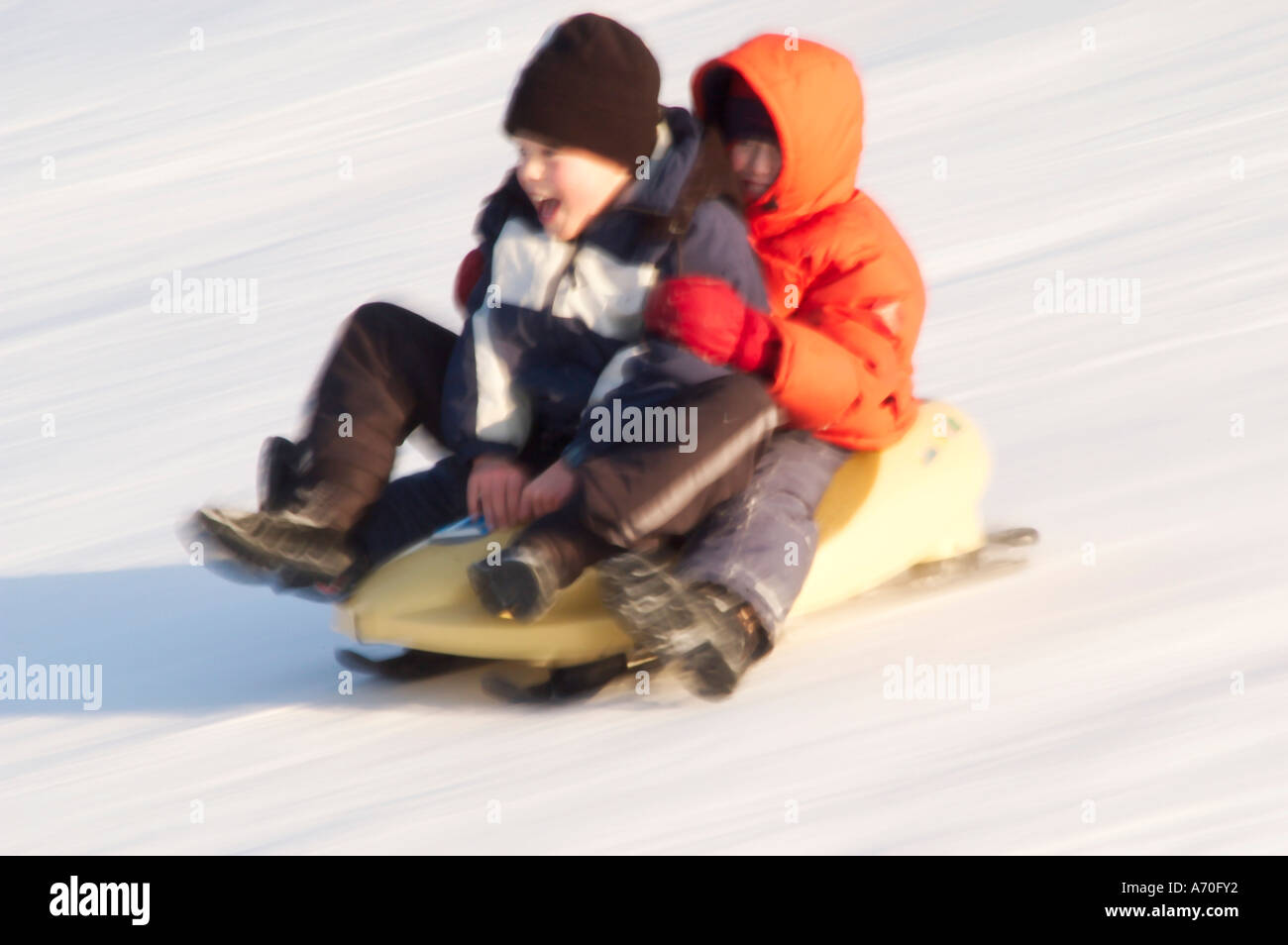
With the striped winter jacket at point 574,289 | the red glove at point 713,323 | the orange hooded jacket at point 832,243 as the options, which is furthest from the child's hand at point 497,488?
the orange hooded jacket at point 832,243

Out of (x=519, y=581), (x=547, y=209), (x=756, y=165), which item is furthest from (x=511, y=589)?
(x=756, y=165)

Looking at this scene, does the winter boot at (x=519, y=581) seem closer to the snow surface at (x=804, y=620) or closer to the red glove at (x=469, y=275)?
the snow surface at (x=804, y=620)

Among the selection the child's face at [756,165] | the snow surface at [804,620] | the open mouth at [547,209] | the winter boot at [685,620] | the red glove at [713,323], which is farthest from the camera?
the child's face at [756,165]

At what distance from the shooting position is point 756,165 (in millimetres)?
3787

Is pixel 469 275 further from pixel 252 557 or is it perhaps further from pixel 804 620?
pixel 804 620

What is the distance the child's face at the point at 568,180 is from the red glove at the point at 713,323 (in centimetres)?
24

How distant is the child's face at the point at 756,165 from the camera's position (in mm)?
3762


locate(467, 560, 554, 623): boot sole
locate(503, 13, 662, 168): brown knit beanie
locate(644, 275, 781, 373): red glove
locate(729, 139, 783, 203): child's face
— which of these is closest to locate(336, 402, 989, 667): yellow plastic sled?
locate(467, 560, 554, 623): boot sole

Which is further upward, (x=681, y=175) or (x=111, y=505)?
(x=681, y=175)

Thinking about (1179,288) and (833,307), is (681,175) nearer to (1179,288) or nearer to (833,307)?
(833,307)

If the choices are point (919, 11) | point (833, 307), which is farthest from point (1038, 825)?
point (919, 11)

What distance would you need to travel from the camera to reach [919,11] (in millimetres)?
11898

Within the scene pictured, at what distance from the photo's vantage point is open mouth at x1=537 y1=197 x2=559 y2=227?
11.6 ft
